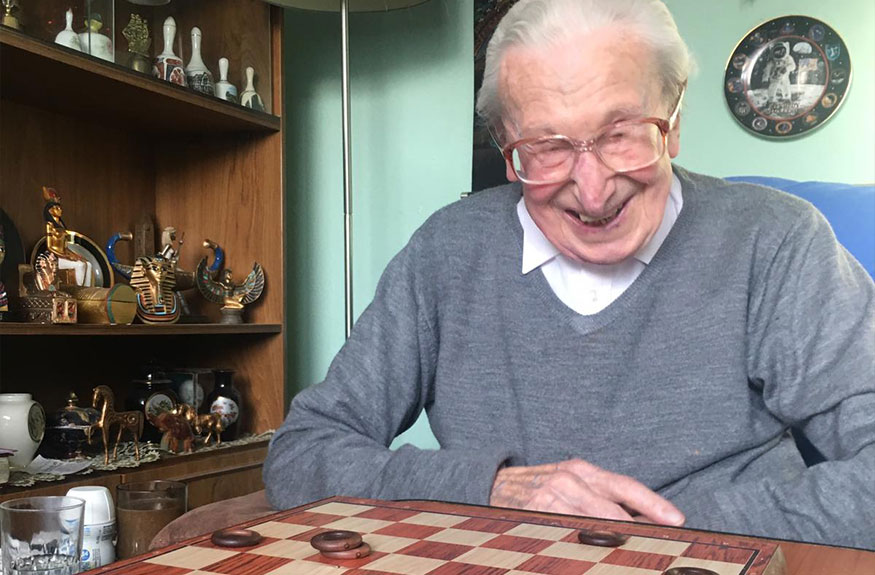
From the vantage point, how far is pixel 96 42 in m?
2.01

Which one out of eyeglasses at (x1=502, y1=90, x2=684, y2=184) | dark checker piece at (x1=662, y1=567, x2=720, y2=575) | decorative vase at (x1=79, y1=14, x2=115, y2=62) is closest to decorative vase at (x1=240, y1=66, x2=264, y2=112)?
decorative vase at (x1=79, y1=14, x2=115, y2=62)

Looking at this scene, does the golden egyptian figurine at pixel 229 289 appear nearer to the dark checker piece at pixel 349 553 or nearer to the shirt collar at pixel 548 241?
the shirt collar at pixel 548 241

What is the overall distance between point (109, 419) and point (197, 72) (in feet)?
3.07

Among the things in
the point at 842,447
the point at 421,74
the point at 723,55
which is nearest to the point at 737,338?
the point at 842,447

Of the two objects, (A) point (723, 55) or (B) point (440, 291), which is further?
(A) point (723, 55)

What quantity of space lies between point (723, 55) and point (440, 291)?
1146 mm

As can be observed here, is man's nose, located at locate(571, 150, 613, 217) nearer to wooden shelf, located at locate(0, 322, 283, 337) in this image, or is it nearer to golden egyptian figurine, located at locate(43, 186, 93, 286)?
wooden shelf, located at locate(0, 322, 283, 337)

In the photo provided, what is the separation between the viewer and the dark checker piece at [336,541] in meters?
0.68

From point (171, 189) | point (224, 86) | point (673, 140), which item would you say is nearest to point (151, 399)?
point (171, 189)

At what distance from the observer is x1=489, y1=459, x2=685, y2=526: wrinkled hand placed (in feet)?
3.29

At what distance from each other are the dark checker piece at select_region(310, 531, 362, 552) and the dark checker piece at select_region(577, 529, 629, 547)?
19 cm

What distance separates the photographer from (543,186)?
50.7 inches

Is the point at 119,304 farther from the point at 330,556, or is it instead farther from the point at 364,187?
the point at 330,556

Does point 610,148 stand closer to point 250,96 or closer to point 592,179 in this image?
point 592,179
